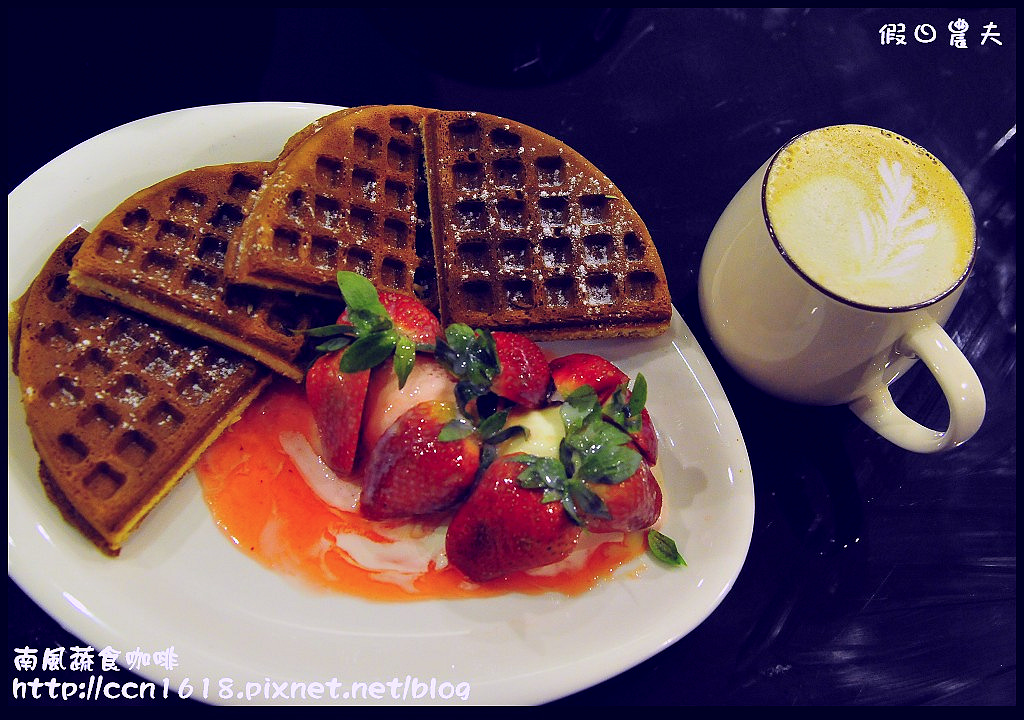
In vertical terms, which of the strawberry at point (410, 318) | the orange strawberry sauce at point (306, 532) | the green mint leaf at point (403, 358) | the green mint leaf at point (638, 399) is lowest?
the orange strawberry sauce at point (306, 532)

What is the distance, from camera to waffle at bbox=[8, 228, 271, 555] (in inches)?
60.6

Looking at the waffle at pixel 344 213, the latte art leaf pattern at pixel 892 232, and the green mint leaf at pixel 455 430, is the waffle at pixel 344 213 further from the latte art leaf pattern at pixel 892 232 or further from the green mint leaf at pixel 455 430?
the latte art leaf pattern at pixel 892 232

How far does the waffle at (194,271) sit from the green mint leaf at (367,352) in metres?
0.18

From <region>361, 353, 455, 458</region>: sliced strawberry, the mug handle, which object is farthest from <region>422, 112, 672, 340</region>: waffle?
the mug handle

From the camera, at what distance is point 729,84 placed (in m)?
2.33

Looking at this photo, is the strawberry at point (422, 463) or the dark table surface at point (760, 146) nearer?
the strawberry at point (422, 463)

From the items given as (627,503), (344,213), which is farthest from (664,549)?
(344,213)

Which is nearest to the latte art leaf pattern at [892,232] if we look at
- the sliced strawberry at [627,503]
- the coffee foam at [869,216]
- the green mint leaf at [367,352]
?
the coffee foam at [869,216]

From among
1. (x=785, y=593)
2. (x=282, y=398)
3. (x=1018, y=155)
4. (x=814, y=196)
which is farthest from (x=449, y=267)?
(x=1018, y=155)

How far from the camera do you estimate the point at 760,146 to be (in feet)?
7.46

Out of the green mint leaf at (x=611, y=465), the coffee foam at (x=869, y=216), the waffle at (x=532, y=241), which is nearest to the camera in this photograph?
the green mint leaf at (x=611, y=465)

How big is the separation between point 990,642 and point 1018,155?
136 cm

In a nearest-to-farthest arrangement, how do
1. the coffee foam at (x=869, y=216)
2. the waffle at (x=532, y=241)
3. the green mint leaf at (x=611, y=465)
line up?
the green mint leaf at (x=611, y=465), the coffee foam at (x=869, y=216), the waffle at (x=532, y=241)

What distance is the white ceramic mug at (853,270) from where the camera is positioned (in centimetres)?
153
